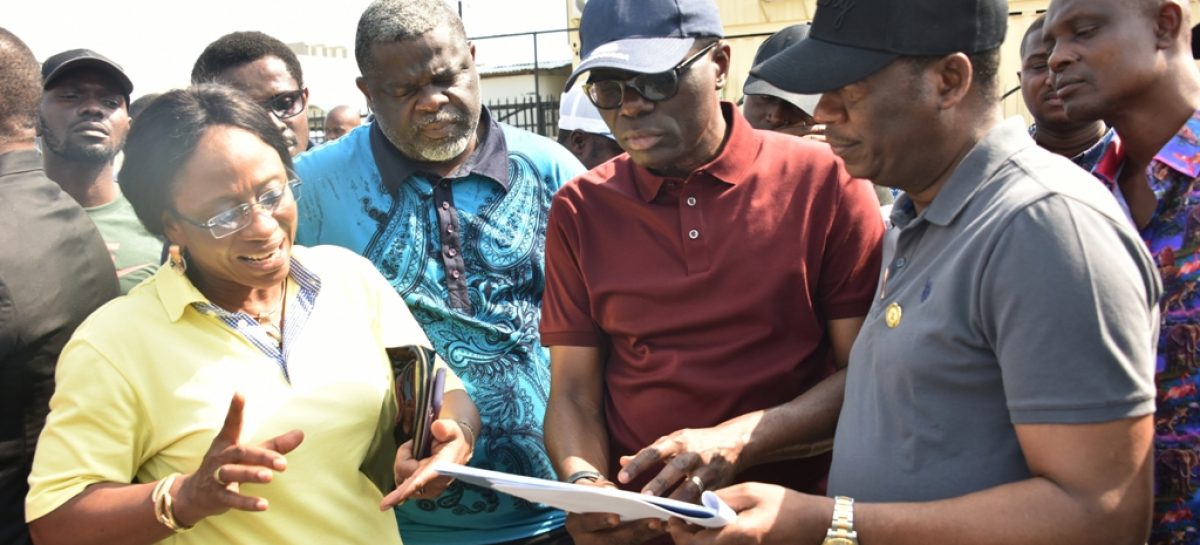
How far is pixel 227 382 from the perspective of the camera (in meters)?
2.44

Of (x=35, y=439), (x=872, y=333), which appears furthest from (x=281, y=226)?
(x=872, y=333)

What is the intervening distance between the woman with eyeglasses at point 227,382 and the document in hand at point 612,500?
32 centimetres

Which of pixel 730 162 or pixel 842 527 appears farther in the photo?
pixel 730 162

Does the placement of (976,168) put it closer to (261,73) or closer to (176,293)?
(176,293)

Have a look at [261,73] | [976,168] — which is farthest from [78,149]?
[976,168]

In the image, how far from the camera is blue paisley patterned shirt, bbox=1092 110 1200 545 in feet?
8.28

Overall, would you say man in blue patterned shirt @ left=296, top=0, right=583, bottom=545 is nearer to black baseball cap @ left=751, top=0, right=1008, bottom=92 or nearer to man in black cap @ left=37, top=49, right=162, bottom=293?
black baseball cap @ left=751, top=0, right=1008, bottom=92

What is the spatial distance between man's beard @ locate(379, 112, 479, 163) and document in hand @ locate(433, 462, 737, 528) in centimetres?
150

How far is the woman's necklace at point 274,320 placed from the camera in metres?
2.60

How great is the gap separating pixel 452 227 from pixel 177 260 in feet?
3.27

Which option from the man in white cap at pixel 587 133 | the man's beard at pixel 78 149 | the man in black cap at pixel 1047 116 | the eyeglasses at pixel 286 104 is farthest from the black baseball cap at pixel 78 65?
the man in black cap at pixel 1047 116

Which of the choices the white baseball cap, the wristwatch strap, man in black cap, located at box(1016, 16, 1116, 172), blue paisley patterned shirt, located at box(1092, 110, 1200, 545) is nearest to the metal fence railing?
the white baseball cap

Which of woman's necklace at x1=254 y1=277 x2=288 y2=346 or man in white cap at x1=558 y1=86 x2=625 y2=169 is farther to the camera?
man in white cap at x1=558 y1=86 x2=625 y2=169

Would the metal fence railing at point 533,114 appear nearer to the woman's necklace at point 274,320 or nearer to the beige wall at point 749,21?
the beige wall at point 749,21
